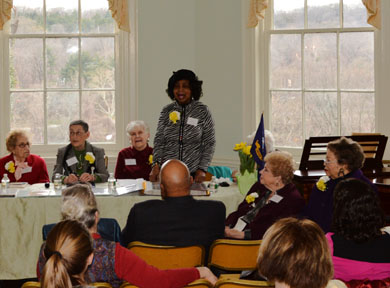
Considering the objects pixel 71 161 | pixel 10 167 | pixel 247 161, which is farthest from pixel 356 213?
pixel 10 167

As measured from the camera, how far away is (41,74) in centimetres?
739

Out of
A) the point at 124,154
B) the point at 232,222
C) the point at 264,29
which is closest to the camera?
the point at 232,222

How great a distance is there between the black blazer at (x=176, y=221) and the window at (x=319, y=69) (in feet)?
11.8

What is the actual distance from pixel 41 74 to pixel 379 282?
17.8 ft

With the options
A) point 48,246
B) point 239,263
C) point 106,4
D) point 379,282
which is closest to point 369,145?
point 239,263

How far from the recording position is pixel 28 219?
5078mm

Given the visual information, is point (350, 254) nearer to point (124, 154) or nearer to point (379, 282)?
point (379, 282)

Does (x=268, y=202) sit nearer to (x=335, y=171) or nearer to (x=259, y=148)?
(x=335, y=171)

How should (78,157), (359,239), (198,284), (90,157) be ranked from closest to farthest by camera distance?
(198,284) < (359,239) < (90,157) < (78,157)

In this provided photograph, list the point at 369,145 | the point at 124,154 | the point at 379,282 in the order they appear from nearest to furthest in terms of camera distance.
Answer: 1. the point at 379,282
2. the point at 369,145
3. the point at 124,154

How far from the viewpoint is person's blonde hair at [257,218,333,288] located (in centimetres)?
201

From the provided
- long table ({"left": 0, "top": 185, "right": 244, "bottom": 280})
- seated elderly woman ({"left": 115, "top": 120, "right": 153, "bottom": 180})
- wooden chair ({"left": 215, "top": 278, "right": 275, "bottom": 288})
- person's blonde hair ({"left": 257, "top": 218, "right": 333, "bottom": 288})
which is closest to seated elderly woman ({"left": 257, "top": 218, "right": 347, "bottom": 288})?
person's blonde hair ({"left": 257, "top": 218, "right": 333, "bottom": 288})

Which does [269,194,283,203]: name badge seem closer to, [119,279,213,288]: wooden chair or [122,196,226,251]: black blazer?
[122,196,226,251]: black blazer

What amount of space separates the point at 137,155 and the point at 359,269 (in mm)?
3527
